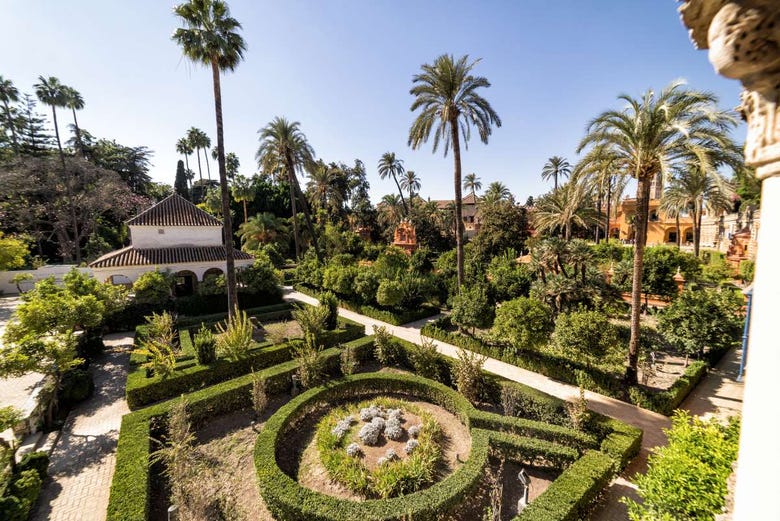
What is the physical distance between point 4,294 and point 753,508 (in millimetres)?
44020

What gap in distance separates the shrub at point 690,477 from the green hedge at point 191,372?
1170cm

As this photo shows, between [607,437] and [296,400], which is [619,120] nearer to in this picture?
[607,437]

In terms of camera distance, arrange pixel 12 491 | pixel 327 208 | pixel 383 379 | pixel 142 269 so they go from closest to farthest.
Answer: pixel 12 491 → pixel 383 379 → pixel 142 269 → pixel 327 208

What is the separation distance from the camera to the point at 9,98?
35906 millimetres

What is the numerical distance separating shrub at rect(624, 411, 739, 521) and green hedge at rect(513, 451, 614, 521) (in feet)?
4.65

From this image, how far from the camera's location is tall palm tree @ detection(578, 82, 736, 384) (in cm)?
895

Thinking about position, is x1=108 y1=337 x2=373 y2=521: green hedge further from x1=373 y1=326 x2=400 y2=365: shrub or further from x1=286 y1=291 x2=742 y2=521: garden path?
x1=286 y1=291 x2=742 y2=521: garden path

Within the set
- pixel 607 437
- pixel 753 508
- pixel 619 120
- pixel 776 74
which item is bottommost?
pixel 607 437

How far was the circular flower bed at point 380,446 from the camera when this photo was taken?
7.30 m

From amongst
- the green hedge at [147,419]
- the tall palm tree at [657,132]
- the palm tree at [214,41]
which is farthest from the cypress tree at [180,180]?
the tall palm tree at [657,132]

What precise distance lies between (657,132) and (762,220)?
9607 mm

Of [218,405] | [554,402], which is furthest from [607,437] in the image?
[218,405]

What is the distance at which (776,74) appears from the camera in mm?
2074

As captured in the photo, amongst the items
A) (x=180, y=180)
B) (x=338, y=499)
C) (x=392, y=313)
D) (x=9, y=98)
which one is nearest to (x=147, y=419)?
(x=338, y=499)
